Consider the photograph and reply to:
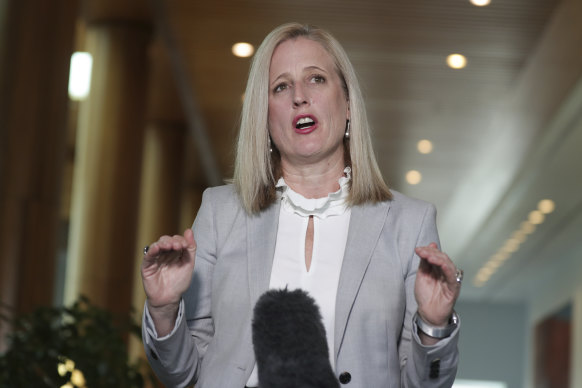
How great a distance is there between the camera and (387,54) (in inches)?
461

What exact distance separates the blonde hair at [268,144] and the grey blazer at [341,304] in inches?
1.4

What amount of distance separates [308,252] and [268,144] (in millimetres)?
299

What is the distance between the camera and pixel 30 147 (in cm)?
659

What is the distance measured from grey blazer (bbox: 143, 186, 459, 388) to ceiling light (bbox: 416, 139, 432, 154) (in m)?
13.2

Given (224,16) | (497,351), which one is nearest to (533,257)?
(497,351)

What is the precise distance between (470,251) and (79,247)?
1349cm

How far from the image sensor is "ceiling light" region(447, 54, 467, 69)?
1166 centimetres

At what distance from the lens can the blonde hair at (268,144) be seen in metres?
2.27

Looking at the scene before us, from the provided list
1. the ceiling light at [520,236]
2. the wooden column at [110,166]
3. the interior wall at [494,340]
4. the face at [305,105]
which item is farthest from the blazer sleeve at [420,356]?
the interior wall at [494,340]

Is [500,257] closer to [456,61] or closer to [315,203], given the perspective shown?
[456,61]

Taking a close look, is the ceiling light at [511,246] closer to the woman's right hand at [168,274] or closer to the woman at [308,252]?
the woman at [308,252]

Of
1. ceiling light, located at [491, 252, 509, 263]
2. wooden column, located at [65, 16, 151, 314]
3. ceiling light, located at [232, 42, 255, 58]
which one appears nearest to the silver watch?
wooden column, located at [65, 16, 151, 314]

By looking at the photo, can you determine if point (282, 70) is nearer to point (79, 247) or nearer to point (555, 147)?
point (79, 247)

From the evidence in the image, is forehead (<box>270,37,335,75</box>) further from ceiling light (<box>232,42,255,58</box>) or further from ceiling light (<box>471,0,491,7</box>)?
ceiling light (<box>232,42,255,58</box>)
